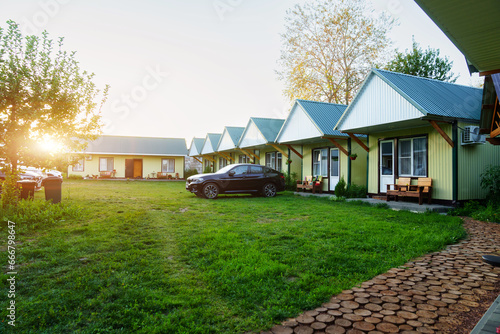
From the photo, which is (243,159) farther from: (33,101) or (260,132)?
(33,101)

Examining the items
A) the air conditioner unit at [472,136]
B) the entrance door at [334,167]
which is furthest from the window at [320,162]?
the air conditioner unit at [472,136]

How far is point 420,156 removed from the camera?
11.9 m

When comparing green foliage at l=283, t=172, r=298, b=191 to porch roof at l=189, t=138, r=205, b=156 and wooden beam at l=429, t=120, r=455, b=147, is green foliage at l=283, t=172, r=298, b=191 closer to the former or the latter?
wooden beam at l=429, t=120, r=455, b=147

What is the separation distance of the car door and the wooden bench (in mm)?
6384

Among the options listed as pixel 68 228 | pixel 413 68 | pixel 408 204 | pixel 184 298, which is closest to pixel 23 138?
pixel 68 228

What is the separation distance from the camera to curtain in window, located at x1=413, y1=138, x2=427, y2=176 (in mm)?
11680

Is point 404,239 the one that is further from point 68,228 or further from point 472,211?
point 68,228

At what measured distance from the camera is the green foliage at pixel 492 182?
10.6 meters

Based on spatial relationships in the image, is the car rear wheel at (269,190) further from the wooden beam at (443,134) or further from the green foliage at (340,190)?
the wooden beam at (443,134)

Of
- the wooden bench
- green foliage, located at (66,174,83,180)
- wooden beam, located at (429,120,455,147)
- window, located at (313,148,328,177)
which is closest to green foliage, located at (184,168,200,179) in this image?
green foliage, located at (66,174,83,180)

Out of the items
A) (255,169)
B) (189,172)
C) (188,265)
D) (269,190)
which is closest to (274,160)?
(269,190)

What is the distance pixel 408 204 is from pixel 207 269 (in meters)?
9.04

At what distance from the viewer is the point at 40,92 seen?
332 inches

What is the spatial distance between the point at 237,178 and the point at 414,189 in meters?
7.45
